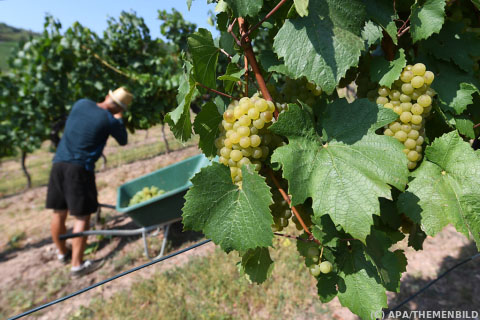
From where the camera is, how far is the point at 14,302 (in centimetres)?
358

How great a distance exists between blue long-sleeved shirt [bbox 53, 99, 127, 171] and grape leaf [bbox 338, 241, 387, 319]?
A: 3.92m

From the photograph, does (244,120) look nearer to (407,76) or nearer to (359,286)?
(407,76)

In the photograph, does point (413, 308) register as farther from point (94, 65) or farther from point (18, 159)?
point (18, 159)

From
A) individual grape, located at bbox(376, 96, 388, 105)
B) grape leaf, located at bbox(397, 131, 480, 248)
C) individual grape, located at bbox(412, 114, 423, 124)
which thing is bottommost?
grape leaf, located at bbox(397, 131, 480, 248)

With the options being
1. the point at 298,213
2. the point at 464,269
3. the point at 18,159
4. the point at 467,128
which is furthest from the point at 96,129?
the point at 18,159

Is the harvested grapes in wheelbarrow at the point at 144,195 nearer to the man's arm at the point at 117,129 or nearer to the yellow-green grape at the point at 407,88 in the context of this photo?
the man's arm at the point at 117,129

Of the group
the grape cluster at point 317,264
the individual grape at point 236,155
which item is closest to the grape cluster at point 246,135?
the individual grape at point 236,155

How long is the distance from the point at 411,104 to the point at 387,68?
132mm

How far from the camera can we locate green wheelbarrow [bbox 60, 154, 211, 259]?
12.2 ft

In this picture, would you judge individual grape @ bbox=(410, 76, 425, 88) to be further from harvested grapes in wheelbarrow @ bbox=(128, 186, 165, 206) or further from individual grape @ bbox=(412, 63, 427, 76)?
harvested grapes in wheelbarrow @ bbox=(128, 186, 165, 206)

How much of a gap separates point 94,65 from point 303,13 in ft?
22.9

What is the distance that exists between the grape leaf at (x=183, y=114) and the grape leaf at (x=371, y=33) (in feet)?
1.67

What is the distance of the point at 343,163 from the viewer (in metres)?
0.79

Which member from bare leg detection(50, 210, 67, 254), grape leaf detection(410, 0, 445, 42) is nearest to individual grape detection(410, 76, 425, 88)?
grape leaf detection(410, 0, 445, 42)
